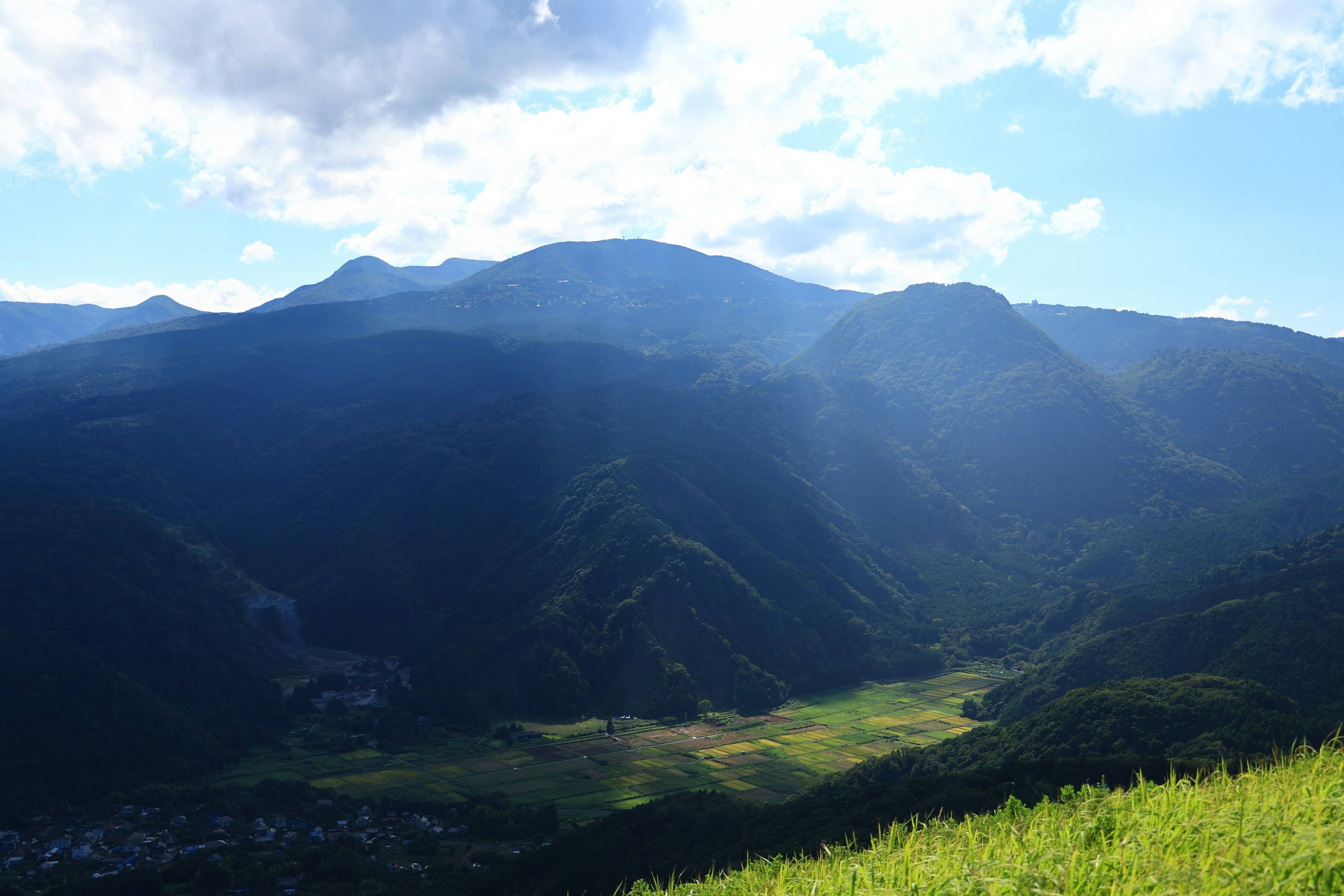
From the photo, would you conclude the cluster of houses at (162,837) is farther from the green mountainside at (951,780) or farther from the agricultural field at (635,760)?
the green mountainside at (951,780)

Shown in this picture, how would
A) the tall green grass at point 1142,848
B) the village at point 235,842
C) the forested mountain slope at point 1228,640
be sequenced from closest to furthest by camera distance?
the tall green grass at point 1142,848
the village at point 235,842
the forested mountain slope at point 1228,640

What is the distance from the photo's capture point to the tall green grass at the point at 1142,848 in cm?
1111

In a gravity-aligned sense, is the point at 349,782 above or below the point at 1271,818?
below

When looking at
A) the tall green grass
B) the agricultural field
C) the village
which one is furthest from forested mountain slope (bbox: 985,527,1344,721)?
the tall green grass

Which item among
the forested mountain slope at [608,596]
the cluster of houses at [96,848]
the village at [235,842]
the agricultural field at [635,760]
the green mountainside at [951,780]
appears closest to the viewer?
the green mountainside at [951,780]

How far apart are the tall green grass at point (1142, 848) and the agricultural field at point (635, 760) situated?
89874 mm

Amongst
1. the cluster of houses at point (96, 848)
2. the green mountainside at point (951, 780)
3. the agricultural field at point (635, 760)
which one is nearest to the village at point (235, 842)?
the cluster of houses at point (96, 848)

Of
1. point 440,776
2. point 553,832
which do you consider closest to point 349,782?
point 440,776

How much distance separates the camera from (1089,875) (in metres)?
12.1

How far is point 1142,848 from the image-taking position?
12812mm

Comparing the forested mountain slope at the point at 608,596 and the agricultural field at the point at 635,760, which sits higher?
the forested mountain slope at the point at 608,596

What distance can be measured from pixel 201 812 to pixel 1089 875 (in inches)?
4356

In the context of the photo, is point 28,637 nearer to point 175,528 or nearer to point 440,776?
point 440,776

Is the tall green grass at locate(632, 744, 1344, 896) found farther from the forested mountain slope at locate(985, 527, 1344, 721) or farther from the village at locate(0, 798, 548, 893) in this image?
the forested mountain slope at locate(985, 527, 1344, 721)
